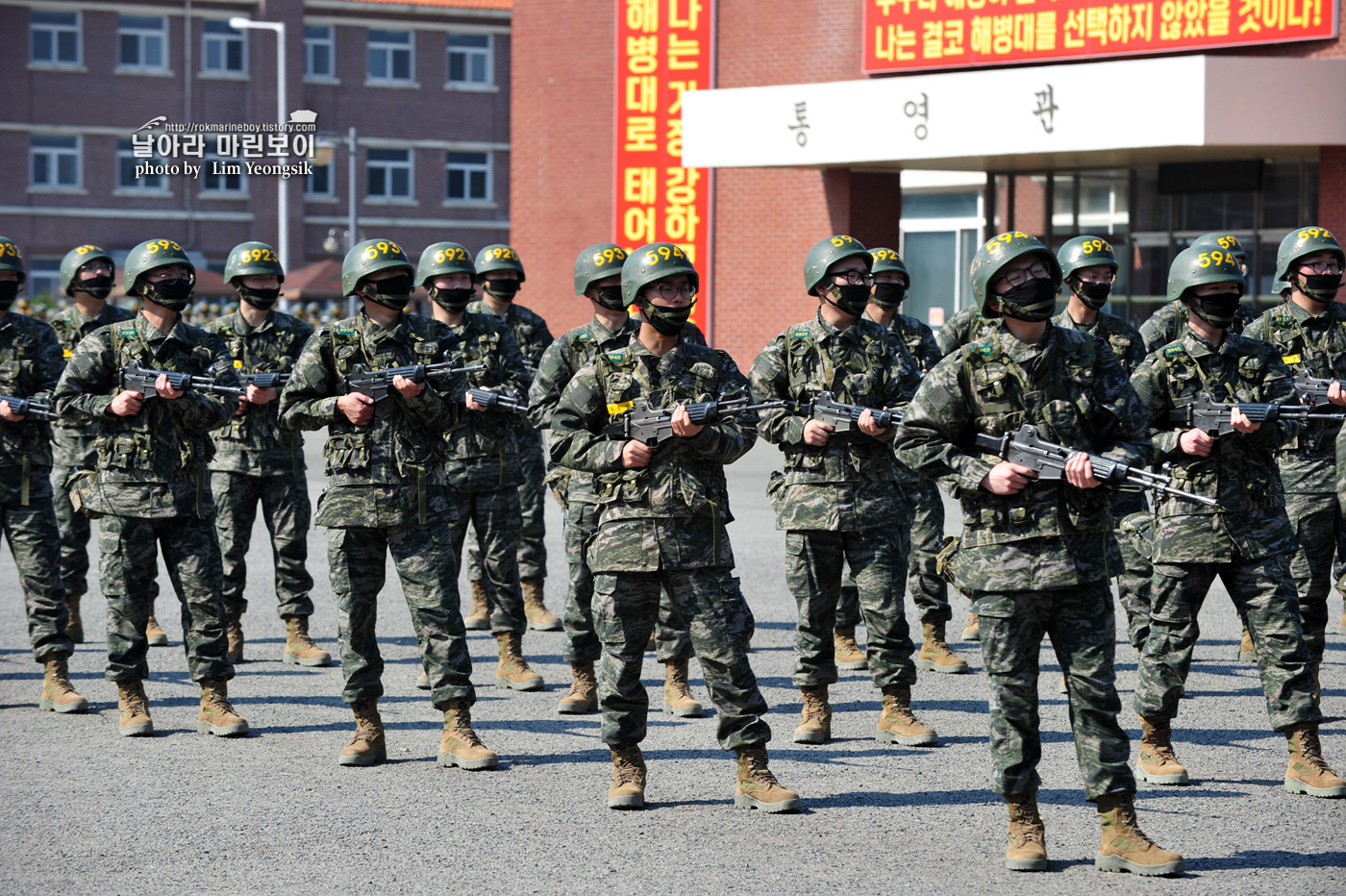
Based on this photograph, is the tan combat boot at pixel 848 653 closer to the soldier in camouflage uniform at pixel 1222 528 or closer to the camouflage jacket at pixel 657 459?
the soldier in camouflage uniform at pixel 1222 528

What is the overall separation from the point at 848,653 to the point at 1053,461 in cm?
433

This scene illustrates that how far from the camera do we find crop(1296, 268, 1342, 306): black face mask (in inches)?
319

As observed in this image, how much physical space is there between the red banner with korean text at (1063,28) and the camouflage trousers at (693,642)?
57.4 feet

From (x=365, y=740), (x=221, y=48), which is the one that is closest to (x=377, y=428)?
(x=365, y=740)

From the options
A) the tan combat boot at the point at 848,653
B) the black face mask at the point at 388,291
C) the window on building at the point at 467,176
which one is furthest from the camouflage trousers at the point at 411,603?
the window on building at the point at 467,176

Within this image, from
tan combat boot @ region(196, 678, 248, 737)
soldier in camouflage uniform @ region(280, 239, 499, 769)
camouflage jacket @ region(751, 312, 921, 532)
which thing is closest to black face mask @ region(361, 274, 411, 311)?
soldier in camouflage uniform @ region(280, 239, 499, 769)

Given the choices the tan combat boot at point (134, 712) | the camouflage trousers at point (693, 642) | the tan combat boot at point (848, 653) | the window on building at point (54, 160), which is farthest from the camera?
the window on building at point (54, 160)

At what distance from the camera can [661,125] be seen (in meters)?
28.2

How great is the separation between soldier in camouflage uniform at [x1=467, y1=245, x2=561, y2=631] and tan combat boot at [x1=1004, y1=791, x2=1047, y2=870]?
491 cm

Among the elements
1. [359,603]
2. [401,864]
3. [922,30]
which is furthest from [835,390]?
[922,30]

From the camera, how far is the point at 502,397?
955 cm

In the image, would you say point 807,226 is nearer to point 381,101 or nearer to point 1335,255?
point 1335,255

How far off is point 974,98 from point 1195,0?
3.22 metres

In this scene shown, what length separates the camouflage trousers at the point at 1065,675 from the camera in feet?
19.2
